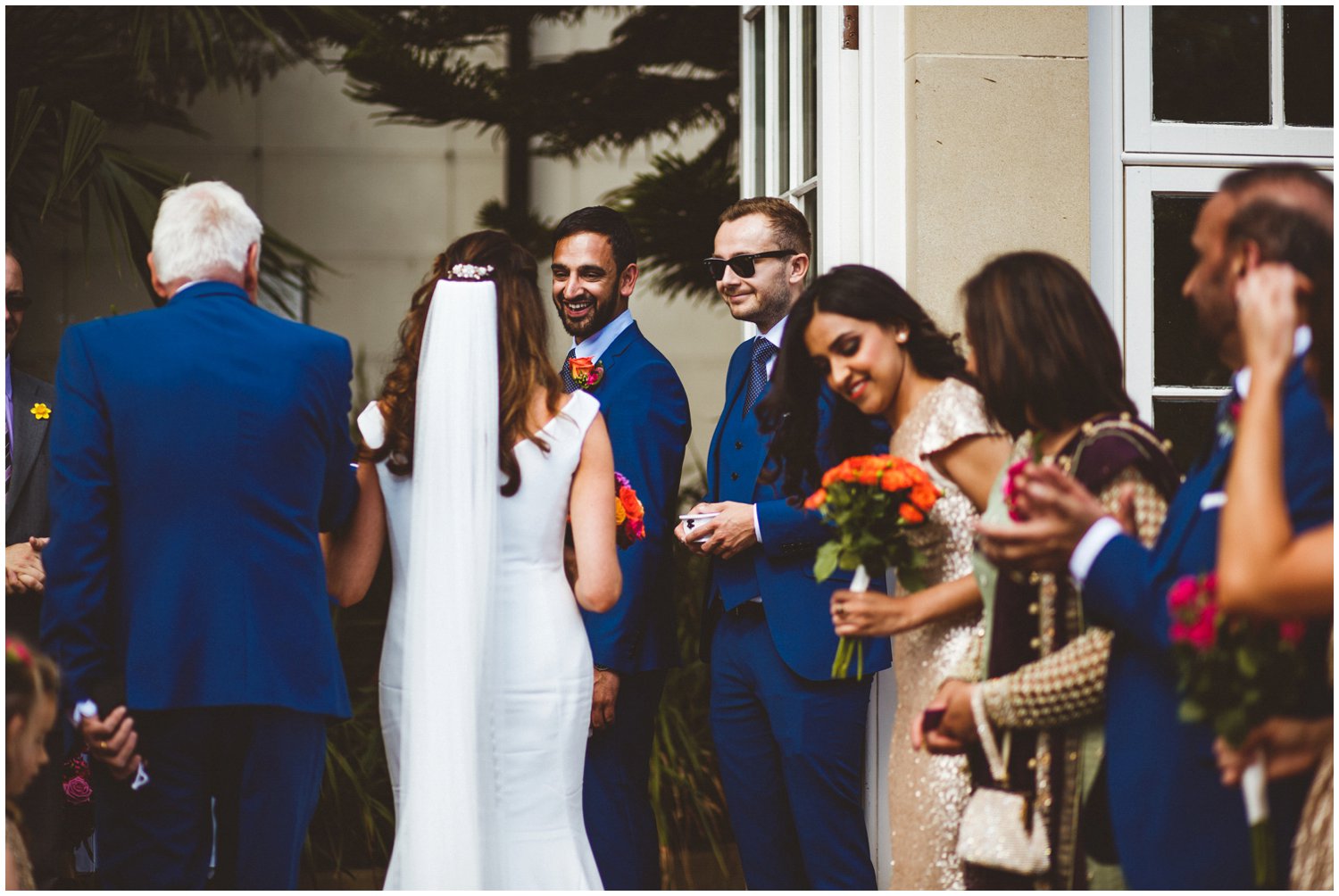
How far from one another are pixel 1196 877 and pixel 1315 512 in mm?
621

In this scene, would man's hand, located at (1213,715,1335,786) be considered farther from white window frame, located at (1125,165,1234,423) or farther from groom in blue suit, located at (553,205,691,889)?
white window frame, located at (1125,165,1234,423)

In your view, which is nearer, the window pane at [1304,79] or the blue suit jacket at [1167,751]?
the blue suit jacket at [1167,751]

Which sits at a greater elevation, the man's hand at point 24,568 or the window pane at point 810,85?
the window pane at point 810,85

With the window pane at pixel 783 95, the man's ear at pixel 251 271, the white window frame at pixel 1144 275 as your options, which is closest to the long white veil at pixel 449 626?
the man's ear at pixel 251 271

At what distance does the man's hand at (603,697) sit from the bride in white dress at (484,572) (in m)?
0.53

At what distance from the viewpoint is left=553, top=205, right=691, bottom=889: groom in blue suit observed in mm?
4035

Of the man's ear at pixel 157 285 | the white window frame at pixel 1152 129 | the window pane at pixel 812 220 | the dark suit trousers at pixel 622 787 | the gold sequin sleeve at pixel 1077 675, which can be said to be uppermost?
the white window frame at pixel 1152 129

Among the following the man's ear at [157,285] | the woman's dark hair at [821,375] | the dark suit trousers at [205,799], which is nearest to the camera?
the dark suit trousers at [205,799]

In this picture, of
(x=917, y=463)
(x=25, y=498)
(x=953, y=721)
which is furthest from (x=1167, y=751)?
(x=25, y=498)

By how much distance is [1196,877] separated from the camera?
2.31 m

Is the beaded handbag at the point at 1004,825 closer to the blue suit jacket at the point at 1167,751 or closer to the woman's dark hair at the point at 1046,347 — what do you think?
the blue suit jacket at the point at 1167,751

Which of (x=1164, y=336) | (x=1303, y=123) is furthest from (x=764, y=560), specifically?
(x=1303, y=123)

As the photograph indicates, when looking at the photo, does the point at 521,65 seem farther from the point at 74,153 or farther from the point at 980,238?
the point at 980,238

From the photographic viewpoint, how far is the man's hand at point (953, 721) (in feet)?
8.80
